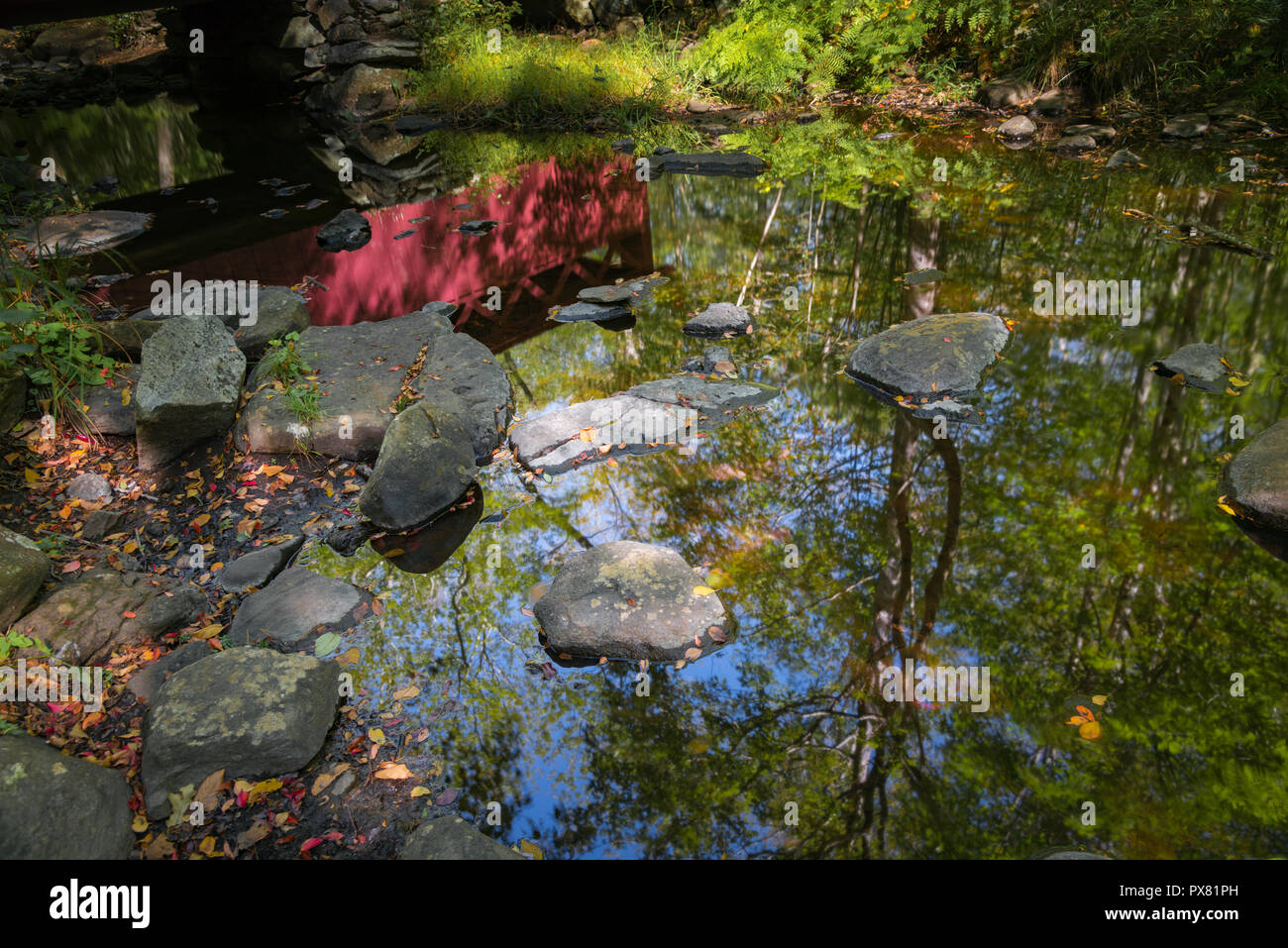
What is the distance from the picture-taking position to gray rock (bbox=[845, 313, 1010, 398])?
4727 millimetres

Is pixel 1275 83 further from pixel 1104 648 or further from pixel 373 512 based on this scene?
pixel 373 512

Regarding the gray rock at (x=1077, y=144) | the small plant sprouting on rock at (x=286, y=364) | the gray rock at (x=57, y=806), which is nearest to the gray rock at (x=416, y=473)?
the small plant sprouting on rock at (x=286, y=364)

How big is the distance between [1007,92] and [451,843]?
11.7 metres

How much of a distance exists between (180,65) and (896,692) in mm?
21727

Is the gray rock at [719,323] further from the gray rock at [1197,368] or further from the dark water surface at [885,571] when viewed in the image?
the gray rock at [1197,368]

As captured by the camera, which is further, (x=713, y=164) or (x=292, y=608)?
(x=713, y=164)

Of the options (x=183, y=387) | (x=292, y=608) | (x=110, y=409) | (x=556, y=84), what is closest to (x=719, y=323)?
(x=183, y=387)

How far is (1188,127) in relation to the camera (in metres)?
8.90

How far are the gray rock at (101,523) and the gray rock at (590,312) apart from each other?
3.27 meters

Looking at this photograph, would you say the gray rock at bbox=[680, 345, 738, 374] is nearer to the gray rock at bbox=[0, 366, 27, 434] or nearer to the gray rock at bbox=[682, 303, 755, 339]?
the gray rock at bbox=[682, 303, 755, 339]

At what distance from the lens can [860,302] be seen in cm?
595

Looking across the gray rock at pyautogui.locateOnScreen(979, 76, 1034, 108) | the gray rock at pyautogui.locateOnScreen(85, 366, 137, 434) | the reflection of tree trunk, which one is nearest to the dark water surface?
the gray rock at pyautogui.locateOnScreen(85, 366, 137, 434)

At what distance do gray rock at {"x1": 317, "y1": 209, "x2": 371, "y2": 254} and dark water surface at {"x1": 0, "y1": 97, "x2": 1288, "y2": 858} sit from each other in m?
0.65

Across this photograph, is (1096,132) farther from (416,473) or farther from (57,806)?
(57,806)
